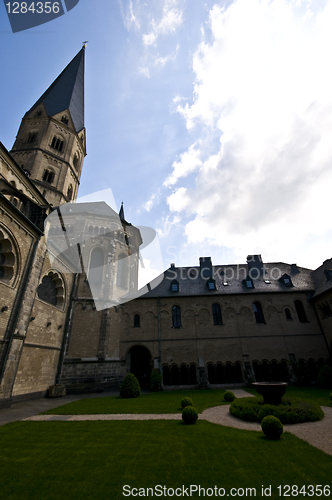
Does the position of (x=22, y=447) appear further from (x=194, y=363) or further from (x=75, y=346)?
(x=194, y=363)

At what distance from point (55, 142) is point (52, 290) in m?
25.0

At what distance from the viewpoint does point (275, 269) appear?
29984mm

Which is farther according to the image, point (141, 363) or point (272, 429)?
point (141, 363)

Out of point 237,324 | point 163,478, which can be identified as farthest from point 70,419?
point 237,324

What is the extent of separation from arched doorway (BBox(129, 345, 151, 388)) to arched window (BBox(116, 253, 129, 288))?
7.14m

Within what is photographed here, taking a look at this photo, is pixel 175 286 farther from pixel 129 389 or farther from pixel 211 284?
pixel 129 389

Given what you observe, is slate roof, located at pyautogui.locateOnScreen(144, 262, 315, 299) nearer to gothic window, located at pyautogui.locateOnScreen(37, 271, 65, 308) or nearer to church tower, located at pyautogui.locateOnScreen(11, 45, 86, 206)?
gothic window, located at pyautogui.locateOnScreen(37, 271, 65, 308)

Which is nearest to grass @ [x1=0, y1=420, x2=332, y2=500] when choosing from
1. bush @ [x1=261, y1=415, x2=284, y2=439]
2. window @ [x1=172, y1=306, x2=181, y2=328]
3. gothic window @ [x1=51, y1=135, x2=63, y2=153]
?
bush @ [x1=261, y1=415, x2=284, y2=439]

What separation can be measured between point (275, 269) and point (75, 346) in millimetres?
25362

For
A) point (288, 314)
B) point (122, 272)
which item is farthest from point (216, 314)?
point (122, 272)

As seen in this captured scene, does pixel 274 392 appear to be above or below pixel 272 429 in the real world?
above

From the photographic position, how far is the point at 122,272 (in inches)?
1022

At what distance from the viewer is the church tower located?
30.7m

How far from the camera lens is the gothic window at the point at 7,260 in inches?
568
